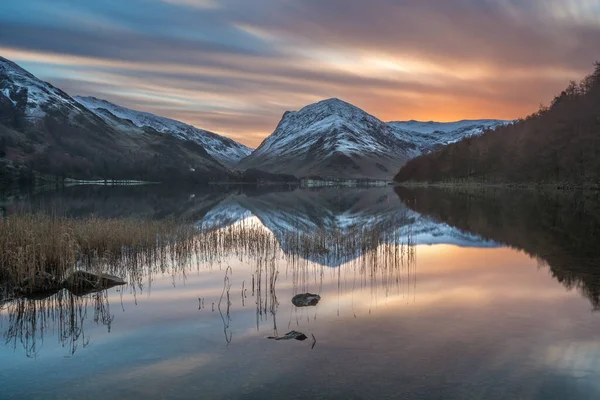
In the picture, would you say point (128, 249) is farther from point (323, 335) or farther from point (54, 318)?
point (323, 335)

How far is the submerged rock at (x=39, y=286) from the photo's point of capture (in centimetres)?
1855

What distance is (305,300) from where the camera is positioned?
17.7 metres

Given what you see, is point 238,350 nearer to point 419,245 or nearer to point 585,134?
point 419,245

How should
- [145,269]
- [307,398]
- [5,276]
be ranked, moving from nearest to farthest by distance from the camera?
1. [307,398]
2. [5,276]
3. [145,269]

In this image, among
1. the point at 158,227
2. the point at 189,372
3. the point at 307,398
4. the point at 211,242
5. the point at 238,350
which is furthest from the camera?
the point at 158,227

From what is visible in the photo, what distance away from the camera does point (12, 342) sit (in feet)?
44.1

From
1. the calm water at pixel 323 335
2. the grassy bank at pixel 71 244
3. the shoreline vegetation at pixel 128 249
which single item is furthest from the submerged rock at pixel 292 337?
the grassy bank at pixel 71 244

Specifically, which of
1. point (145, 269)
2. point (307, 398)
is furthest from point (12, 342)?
point (145, 269)

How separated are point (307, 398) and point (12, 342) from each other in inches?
360

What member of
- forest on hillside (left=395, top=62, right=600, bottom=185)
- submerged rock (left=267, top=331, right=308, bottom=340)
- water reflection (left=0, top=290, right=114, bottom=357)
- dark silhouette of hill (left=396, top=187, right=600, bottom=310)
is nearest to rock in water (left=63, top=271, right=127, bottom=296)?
water reflection (left=0, top=290, right=114, bottom=357)

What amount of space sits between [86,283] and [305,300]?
9.42 m

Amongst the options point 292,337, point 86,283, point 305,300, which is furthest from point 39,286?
point 292,337

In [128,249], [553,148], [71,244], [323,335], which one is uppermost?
[553,148]

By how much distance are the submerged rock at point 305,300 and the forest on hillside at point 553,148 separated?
10795cm
